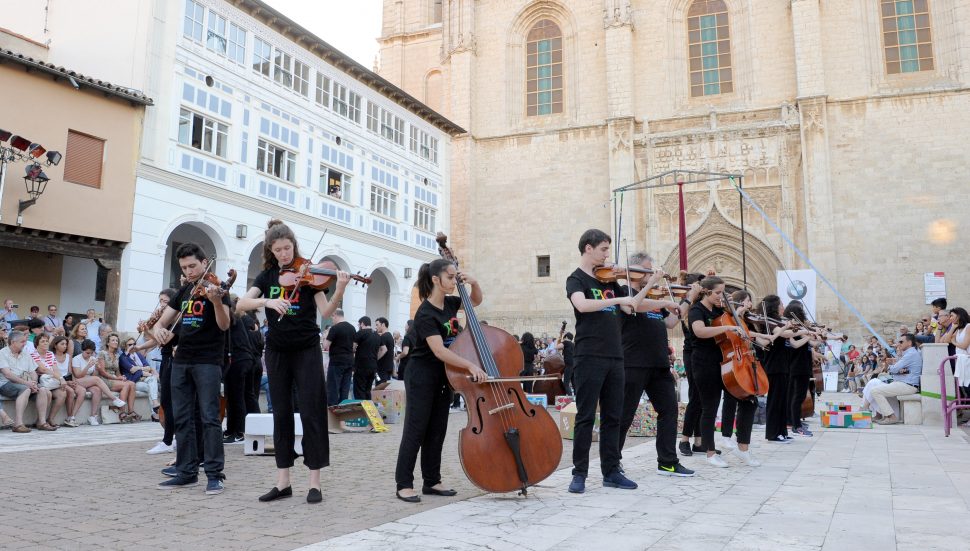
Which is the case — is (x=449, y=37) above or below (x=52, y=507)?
above

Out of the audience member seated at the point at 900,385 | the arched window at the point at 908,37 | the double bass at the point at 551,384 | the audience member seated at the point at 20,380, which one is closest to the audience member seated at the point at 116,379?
the audience member seated at the point at 20,380

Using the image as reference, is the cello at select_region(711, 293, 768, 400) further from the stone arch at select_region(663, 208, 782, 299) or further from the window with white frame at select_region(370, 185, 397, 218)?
the stone arch at select_region(663, 208, 782, 299)

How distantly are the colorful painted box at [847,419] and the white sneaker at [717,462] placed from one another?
5.16m

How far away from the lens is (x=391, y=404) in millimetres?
11945

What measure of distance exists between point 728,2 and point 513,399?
27865 millimetres

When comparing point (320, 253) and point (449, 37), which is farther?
point (449, 37)

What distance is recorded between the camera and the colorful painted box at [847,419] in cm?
1054

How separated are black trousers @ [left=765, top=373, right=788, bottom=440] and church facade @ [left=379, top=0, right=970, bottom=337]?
13.5 meters

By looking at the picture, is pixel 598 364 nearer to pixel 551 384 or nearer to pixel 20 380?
pixel 20 380

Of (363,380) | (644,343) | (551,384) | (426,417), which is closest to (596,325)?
(644,343)

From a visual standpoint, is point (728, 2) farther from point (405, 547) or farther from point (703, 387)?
point (405, 547)

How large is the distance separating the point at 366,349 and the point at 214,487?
24.9 feet

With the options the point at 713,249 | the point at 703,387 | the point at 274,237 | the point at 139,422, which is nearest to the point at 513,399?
the point at 274,237

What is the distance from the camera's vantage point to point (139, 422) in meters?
11.4
